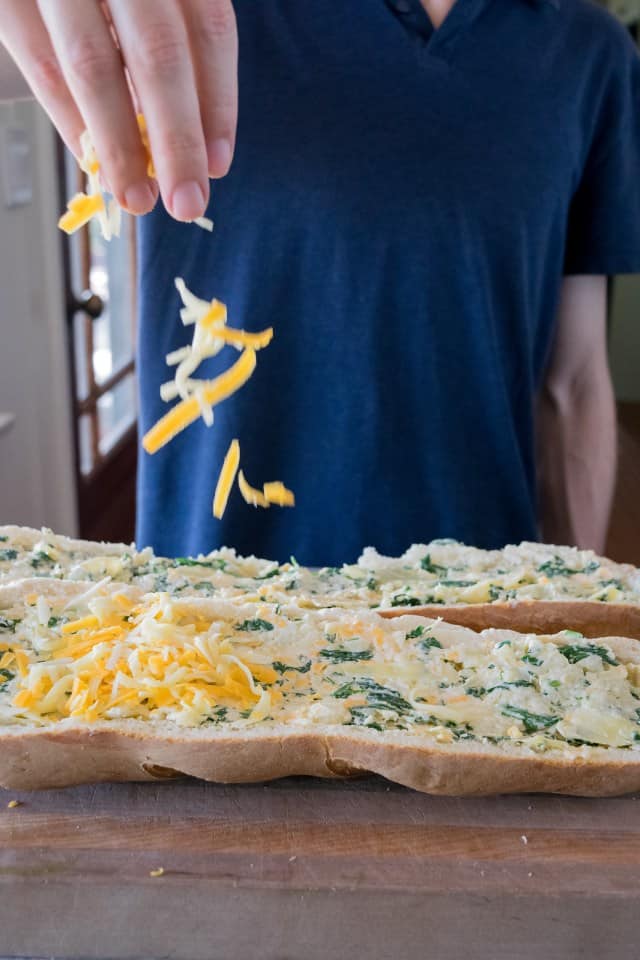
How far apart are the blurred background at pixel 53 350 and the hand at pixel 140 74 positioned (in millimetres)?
2571

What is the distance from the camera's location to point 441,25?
2.05m

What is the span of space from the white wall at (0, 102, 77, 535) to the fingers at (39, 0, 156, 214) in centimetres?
284

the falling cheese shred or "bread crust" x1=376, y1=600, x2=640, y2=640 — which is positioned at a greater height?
the falling cheese shred

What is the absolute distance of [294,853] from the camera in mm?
1271

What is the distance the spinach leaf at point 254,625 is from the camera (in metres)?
1.59

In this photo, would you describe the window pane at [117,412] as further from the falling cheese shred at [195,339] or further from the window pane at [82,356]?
the falling cheese shred at [195,339]

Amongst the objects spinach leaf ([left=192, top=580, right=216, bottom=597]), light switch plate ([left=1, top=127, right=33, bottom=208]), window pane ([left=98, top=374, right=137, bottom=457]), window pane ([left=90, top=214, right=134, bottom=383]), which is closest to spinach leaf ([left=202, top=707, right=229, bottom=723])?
spinach leaf ([left=192, top=580, right=216, bottom=597])

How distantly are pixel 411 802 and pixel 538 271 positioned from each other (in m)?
1.45

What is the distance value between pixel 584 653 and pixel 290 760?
1.87 ft

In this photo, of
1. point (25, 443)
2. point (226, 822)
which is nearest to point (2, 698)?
point (226, 822)

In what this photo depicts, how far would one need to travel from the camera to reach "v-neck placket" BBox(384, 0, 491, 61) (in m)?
2.05

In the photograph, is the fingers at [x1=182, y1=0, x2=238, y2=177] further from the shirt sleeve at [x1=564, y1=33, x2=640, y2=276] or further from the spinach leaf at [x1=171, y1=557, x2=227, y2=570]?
the shirt sleeve at [x1=564, y1=33, x2=640, y2=276]

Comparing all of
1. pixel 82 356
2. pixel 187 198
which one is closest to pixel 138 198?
pixel 187 198

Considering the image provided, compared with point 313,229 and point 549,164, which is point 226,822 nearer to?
point 313,229
